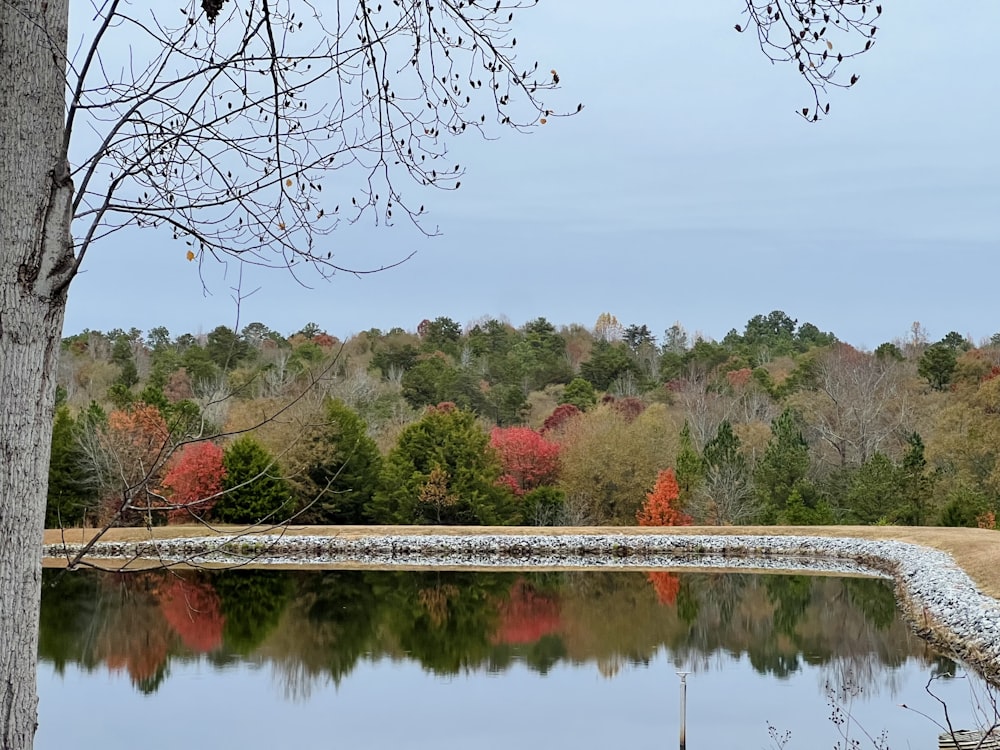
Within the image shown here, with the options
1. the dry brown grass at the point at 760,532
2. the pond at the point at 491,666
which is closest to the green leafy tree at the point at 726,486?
the dry brown grass at the point at 760,532

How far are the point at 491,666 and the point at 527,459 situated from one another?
717 inches

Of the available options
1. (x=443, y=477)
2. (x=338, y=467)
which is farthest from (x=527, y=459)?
(x=338, y=467)

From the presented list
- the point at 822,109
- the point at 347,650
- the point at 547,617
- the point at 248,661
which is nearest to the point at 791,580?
the point at 547,617

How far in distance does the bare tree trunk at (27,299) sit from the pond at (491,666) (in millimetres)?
7006

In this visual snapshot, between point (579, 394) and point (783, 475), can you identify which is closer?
point (783, 475)

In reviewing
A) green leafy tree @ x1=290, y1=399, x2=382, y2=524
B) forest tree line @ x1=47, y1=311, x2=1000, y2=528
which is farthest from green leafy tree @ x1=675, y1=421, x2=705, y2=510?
green leafy tree @ x1=290, y1=399, x2=382, y2=524

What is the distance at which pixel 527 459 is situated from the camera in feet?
105

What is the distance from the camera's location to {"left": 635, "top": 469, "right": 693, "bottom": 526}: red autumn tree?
1158 inches

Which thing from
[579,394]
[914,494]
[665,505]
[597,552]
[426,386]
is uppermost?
[426,386]

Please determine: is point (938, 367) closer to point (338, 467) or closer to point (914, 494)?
point (914, 494)

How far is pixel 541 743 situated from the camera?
1034 centimetres

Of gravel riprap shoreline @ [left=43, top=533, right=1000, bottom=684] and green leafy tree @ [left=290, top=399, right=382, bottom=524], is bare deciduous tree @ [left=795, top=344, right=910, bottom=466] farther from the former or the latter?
green leafy tree @ [left=290, top=399, right=382, bottom=524]

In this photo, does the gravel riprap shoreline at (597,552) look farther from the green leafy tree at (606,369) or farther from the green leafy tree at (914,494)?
the green leafy tree at (606,369)

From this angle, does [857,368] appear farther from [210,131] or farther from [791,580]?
[210,131]
